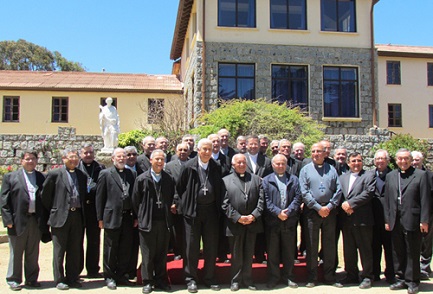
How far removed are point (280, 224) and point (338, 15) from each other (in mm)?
14293

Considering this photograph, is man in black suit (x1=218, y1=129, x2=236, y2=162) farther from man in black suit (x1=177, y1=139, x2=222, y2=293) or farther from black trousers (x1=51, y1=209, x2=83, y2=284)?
black trousers (x1=51, y1=209, x2=83, y2=284)

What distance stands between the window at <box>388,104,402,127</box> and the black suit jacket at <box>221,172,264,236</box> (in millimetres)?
22352

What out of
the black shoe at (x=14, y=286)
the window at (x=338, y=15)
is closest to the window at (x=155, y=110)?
the window at (x=338, y=15)

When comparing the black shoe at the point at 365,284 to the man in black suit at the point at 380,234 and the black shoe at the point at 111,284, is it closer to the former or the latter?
the man in black suit at the point at 380,234

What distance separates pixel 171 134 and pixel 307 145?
6.50 m

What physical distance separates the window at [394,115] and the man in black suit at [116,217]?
23.1 meters

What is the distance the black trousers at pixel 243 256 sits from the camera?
624 cm

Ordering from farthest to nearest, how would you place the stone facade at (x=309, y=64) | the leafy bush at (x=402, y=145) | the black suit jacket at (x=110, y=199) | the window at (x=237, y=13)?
the window at (x=237, y=13) < the stone facade at (x=309, y=64) < the leafy bush at (x=402, y=145) < the black suit jacket at (x=110, y=199)

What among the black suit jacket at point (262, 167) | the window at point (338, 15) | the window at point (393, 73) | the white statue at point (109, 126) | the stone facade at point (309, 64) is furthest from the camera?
the window at point (393, 73)

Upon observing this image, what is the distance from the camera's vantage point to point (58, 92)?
23.3 m

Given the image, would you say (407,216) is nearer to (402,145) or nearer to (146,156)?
(146,156)

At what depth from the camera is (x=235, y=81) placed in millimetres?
17672

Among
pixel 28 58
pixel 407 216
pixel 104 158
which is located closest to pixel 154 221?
pixel 407 216

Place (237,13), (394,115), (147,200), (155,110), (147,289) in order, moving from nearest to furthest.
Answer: (147,289) → (147,200) → (237,13) → (155,110) → (394,115)
